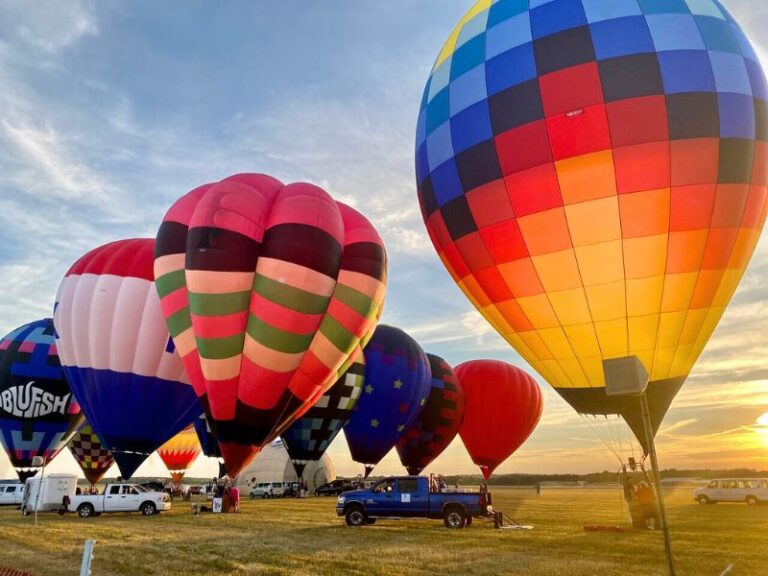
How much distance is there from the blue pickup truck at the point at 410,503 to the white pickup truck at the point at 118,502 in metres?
9.15

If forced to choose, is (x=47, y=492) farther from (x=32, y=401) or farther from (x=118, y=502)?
(x=32, y=401)

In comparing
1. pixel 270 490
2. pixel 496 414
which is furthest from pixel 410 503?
pixel 270 490

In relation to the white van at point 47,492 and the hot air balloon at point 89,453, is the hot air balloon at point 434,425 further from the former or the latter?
the hot air balloon at point 89,453

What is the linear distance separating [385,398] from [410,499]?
1261 centimetres

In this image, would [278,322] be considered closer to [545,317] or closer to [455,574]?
[545,317]

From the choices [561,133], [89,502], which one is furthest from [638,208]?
[89,502]

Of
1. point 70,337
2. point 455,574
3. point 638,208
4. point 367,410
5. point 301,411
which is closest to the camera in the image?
point 455,574

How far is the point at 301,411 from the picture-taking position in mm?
18328

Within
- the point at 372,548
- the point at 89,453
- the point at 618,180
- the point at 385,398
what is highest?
the point at 618,180

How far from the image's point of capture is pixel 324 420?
26906 mm

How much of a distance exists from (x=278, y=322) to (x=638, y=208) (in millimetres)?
10013

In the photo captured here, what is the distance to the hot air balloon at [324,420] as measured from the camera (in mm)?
26844

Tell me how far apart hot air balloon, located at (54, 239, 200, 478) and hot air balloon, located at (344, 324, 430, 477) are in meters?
11.3

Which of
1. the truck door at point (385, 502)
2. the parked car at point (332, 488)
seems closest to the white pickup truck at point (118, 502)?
the truck door at point (385, 502)
